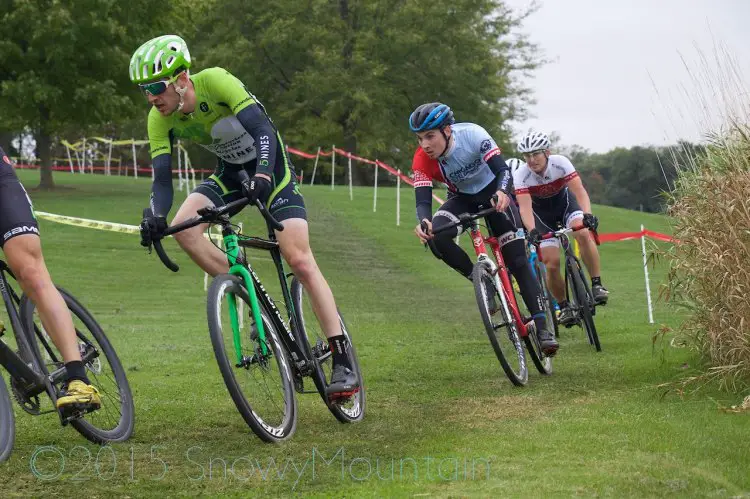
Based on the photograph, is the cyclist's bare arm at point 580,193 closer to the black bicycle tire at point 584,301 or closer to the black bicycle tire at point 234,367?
the black bicycle tire at point 584,301

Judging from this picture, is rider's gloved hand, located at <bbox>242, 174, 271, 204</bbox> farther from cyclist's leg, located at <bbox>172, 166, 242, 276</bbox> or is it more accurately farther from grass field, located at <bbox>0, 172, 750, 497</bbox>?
grass field, located at <bbox>0, 172, 750, 497</bbox>

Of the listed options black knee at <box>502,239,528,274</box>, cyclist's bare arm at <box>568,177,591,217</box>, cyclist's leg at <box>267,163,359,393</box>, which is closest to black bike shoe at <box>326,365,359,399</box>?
cyclist's leg at <box>267,163,359,393</box>

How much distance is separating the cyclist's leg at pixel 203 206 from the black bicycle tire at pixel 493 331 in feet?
7.81

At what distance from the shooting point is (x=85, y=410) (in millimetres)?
6387

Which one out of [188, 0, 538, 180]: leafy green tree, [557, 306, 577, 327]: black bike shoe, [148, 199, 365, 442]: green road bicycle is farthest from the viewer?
[188, 0, 538, 180]: leafy green tree

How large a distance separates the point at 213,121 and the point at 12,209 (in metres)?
1.51

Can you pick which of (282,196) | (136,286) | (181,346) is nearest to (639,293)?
(136,286)

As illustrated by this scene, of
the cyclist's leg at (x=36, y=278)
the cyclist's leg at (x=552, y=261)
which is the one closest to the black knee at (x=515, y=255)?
the cyclist's leg at (x=552, y=261)

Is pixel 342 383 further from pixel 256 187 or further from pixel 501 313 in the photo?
pixel 501 313

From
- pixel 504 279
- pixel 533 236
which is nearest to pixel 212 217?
pixel 504 279

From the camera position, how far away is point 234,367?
668 centimetres

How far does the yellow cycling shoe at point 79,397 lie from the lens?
6.33 meters

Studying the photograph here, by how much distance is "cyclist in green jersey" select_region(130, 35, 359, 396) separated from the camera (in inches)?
280

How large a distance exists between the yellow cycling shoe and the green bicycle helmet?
1.80m
